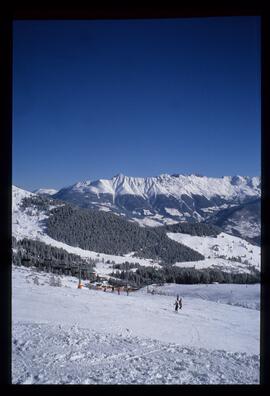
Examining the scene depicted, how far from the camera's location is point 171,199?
106125 millimetres

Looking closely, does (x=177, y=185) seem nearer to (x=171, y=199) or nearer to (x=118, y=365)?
(x=171, y=199)

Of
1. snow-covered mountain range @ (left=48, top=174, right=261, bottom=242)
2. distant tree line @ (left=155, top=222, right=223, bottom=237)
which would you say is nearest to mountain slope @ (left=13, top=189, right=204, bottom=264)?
distant tree line @ (left=155, top=222, right=223, bottom=237)

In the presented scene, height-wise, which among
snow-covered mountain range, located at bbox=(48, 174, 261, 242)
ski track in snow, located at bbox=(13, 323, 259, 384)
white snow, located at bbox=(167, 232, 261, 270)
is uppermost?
snow-covered mountain range, located at bbox=(48, 174, 261, 242)

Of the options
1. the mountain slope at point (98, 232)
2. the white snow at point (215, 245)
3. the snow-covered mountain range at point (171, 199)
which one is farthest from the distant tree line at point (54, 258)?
the snow-covered mountain range at point (171, 199)

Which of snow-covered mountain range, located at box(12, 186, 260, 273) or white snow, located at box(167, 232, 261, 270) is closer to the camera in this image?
snow-covered mountain range, located at box(12, 186, 260, 273)

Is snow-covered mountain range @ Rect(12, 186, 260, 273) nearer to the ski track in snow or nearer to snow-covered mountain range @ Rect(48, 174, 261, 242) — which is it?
snow-covered mountain range @ Rect(48, 174, 261, 242)

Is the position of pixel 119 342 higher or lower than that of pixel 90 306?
higher

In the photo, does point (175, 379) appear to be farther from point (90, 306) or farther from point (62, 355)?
point (90, 306)

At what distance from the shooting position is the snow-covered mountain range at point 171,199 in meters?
52.6

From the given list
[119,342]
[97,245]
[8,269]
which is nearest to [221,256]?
[97,245]

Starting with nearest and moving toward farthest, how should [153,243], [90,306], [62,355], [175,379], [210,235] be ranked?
[175,379]
[62,355]
[90,306]
[153,243]
[210,235]

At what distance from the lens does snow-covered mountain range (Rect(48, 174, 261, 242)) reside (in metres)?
52.6

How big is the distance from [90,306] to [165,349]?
4.79 m

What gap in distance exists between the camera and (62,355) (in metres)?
2.32
